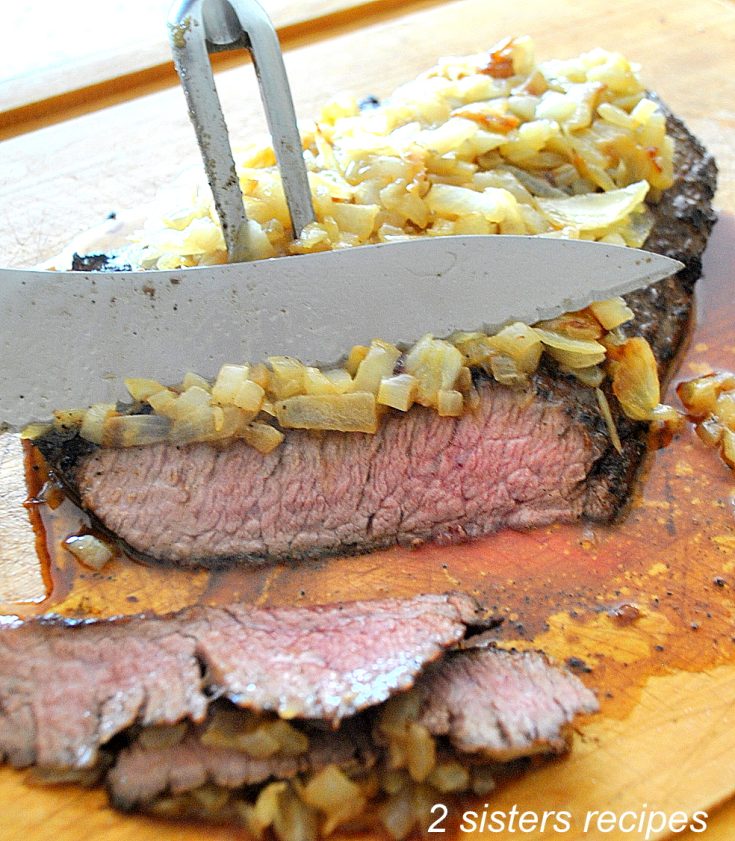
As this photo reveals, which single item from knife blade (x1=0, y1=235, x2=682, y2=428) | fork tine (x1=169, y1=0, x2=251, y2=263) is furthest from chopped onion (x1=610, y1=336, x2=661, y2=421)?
fork tine (x1=169, y1=0, x2=251, y2=263)

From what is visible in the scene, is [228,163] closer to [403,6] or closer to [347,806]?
[347,806]

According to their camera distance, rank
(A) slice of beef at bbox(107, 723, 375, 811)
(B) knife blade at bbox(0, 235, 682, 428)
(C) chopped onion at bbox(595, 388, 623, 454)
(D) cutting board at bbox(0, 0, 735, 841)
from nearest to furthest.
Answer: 1. (A) slice of beef at bbox(107, 723, 375, 811)
2. (D) cutting board at bbox(0, 0, 735, 841)
3. (B) knife blade at bbox(0, 235, 682, 428)
4. (C) chopped onion at bbox(595, 388, 623, 454)

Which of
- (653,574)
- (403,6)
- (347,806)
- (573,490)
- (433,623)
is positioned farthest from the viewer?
(403,6)

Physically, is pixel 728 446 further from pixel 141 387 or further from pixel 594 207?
pixel 141 387

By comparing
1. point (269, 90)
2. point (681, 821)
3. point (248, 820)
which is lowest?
point (681, 821)

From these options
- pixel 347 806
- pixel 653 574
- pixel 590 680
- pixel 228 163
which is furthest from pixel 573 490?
pixel 228 163

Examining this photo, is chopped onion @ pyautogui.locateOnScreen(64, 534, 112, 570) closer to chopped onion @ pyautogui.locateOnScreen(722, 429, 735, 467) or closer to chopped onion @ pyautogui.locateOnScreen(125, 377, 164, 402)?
chopped onion @ pyautogui.locateOnScreen(125, 377, 164, 402)

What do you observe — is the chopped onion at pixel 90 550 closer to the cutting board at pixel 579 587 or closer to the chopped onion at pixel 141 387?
the cutting board at pixel 579 587

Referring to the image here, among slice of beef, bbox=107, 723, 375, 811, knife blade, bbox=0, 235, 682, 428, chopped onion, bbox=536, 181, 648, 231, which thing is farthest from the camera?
chopped onion, bbox=536, 181, 648, 231
